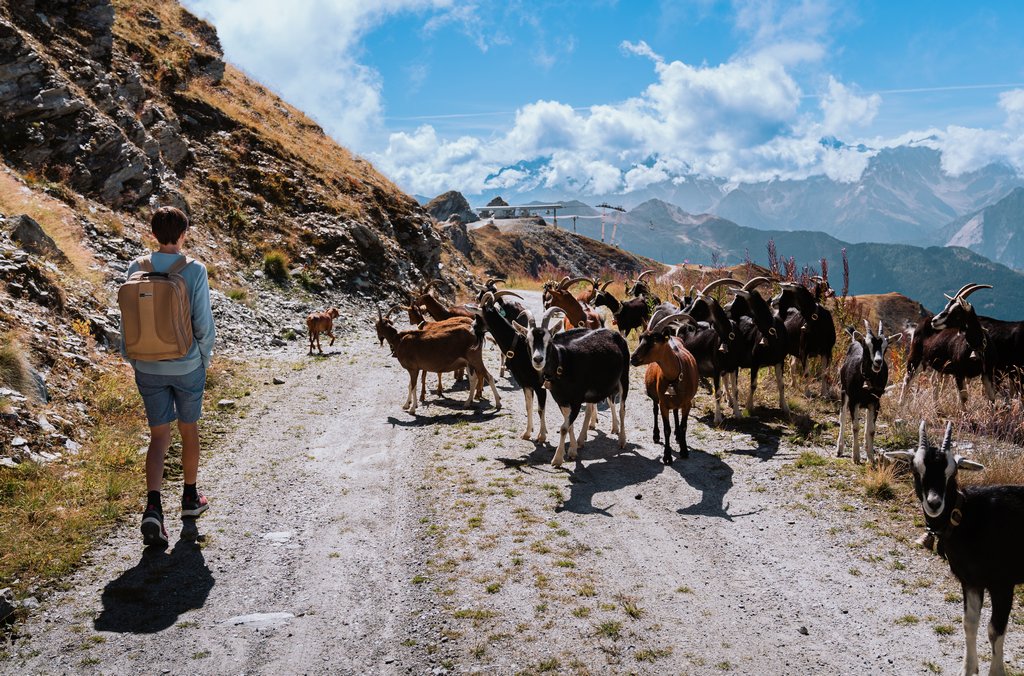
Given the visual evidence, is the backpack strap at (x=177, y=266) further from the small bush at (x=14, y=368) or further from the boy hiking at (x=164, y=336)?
the small bush at (x=14, y=368)

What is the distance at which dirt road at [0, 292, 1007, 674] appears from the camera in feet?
19.4

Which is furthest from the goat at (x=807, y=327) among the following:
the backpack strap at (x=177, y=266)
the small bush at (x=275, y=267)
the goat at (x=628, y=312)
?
the small bush at (x=275, y=267)

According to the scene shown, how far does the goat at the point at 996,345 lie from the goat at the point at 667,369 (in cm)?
578

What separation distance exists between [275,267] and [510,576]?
70.0 feet

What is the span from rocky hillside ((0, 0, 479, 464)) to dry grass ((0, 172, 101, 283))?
65 mm

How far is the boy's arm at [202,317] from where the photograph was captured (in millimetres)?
7203

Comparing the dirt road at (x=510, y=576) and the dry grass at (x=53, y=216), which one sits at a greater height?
the dry grass at (x=53, y=216)

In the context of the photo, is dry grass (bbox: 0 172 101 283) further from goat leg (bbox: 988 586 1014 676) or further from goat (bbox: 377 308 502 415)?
goat leg (bbox: 988 586 1014 676)

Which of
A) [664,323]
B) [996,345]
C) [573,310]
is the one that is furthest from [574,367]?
[996,345]

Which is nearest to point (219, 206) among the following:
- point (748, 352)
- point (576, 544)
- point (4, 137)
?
point (4, 137)

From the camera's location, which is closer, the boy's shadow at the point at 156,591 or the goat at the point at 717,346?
the boy's shadow at the point at 156,591

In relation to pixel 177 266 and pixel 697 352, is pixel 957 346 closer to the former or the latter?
pixel 697 352

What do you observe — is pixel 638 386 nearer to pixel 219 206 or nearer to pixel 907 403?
pixel 907 403

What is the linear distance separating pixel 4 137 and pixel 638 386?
64.8ft
